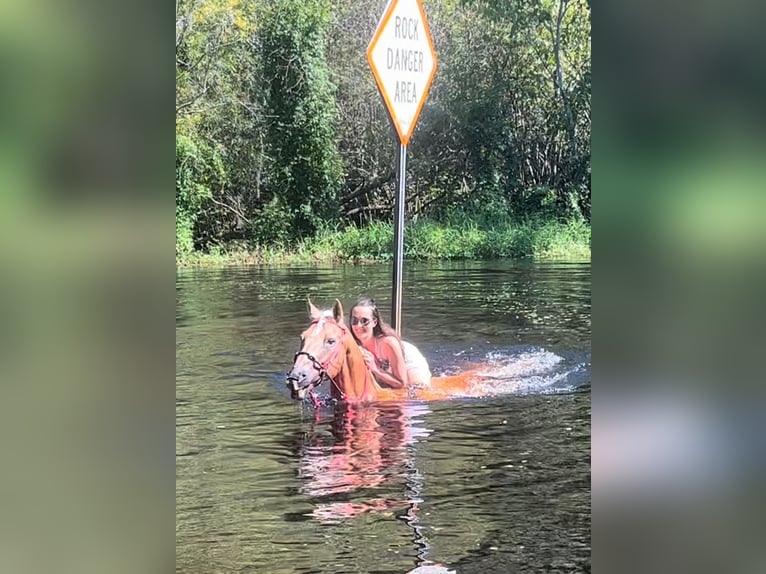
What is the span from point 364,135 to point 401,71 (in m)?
0.39

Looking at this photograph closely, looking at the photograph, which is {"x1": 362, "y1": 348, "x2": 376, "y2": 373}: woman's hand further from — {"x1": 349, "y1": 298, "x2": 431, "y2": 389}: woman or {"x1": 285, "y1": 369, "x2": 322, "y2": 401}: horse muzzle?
{"x1": 285, "y1": 369, "x2": 322, "y2": 401}: horse muzzle

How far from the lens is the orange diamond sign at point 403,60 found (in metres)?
4.67

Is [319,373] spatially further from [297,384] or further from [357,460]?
[357,460]

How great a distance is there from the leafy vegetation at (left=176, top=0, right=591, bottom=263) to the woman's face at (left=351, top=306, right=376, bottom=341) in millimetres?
281

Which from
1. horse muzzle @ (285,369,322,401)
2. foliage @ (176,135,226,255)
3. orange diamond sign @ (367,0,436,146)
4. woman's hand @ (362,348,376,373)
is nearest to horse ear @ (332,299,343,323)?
woman's hand @ (362,348,376,373)

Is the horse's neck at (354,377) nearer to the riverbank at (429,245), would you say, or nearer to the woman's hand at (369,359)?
the woman's hand at (369,359)

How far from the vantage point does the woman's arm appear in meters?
4.76

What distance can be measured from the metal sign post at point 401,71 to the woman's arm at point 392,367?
89 millimetres

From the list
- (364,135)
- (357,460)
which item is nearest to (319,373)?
(357,460)
